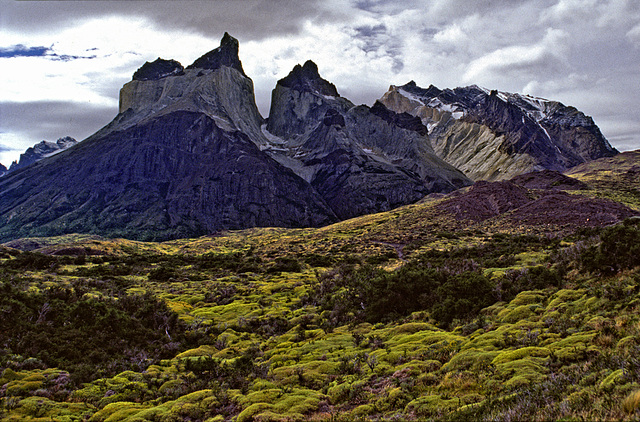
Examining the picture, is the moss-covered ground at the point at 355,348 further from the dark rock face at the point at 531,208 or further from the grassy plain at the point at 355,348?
the dark rock face at the point at 531,208

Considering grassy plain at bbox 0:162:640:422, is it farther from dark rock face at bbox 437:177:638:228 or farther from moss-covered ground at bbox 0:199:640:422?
dark rock face at bbox 437:177:638:228

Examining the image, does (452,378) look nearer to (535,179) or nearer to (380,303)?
(380,303)

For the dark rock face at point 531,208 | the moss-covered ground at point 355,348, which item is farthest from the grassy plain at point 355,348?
the dark rock face at point 531,208

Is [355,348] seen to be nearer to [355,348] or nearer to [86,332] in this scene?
[355,348]

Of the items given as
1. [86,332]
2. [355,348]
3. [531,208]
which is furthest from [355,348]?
[531,208]

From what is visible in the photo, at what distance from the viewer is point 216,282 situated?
48.0 metres

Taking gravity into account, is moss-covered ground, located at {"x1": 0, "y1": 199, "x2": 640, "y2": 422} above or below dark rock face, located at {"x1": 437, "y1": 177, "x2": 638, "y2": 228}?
below

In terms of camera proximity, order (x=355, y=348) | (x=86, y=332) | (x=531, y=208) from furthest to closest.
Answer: (x=531, y=208)
(x=86, y=332)
(x=355, y=348)

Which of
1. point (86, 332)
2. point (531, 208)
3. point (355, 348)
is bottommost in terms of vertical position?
point (355, 348)

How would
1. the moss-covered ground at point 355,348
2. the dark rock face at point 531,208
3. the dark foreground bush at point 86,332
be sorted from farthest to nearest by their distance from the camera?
the dark rock face at point 531,208
the dark foreground bush at point 86,332
the moss-covered ground at point 355,348

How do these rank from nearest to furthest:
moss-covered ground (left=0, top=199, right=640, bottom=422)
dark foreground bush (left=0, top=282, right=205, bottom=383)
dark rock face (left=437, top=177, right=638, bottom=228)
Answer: moss-covered ground (left=0, top=199, right=640, bottom=422)
dark foreground bush (left=0, top=282, right=205, bottom=383)
dark rock face (left=437, top=177, right=638, bottom=228)

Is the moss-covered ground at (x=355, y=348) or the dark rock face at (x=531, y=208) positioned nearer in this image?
the moss-covered ground at (x=355, y=348)

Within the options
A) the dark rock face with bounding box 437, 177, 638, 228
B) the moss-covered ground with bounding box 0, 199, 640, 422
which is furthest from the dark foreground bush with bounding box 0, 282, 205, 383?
the dark rock face with bounding box 437, 177, 638, 228

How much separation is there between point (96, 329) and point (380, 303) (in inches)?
762
